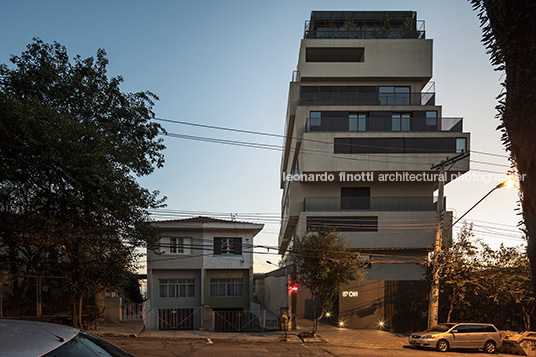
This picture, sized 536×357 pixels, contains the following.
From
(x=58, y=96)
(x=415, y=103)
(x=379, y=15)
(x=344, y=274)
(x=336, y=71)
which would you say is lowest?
(x=344, y=274)

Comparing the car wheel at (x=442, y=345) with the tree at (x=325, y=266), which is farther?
the tree at (x=325, y=266)

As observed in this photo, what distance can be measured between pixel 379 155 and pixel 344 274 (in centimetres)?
1402

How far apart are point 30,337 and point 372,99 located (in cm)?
3531

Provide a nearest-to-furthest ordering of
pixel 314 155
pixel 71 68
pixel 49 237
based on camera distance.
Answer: pixel 49 237 < pixel 71 68 < pixel 314 155

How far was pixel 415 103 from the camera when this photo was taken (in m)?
35.8

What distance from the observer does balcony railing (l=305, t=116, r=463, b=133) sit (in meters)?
33.8

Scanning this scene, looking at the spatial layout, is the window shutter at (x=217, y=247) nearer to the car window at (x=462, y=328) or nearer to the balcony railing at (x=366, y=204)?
the balcony railing at (x=366, y=204)

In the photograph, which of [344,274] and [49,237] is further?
[344,274]

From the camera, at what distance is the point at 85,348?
3422mm

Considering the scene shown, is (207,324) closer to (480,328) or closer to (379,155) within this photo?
(480,328)

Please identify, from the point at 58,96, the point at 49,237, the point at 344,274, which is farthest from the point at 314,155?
the point at 49,237

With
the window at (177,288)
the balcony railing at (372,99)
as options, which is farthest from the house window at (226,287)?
the balcony railing at (372,99)

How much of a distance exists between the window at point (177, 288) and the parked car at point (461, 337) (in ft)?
60.8

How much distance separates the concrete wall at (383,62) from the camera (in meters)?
35.8
